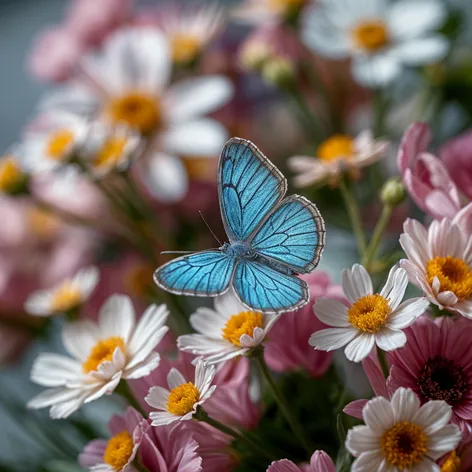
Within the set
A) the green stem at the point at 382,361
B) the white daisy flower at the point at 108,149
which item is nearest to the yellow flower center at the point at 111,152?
the white daisy flower at the point at 108,149

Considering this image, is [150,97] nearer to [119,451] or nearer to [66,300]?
[66,300]

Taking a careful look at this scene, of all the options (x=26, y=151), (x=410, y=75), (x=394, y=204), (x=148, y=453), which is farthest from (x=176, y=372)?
(x=410, y=75)

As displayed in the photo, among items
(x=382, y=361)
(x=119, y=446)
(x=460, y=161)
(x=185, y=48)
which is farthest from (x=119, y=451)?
(x=185, y=48)

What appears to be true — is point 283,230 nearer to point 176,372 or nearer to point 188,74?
point 176,372

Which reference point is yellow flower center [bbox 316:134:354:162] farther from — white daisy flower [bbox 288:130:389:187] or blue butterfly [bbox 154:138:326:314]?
blue butterfly [bbox 154:138:326:314]

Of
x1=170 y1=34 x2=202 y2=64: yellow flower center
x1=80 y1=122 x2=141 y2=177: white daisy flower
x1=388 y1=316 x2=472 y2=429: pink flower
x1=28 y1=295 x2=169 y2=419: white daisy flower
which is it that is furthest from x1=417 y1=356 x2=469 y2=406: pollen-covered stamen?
x1=170 y1=34 x2=202 y2=64: yellow flower center
